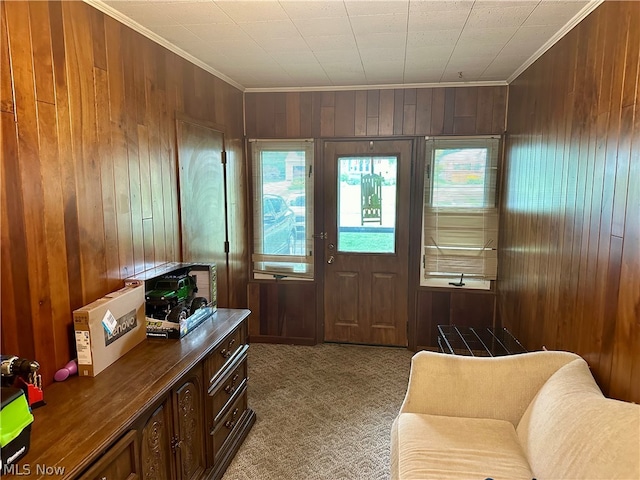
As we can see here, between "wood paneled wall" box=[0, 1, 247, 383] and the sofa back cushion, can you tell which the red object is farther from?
the sofa back cushion

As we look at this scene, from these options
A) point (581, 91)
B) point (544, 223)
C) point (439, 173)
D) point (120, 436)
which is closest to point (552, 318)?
point (544, 223)

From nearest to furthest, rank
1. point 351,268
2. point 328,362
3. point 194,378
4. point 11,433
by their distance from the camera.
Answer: point 11,433 → point 194,378 → point 328,362 → point 351,268

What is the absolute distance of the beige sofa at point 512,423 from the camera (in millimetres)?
1387

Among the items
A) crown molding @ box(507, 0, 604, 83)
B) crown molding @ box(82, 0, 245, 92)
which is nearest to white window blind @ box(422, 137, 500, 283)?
crown molding @ box(507, 0, 604, 83)

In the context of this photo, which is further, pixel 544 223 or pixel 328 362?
pixel 328 362

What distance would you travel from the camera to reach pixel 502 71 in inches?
129

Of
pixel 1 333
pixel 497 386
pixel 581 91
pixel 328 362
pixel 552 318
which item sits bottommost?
pixel 328 362

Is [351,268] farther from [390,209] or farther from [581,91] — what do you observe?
[581,91]

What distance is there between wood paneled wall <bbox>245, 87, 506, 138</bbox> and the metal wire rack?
174 centimetres

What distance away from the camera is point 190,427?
2.00 metres

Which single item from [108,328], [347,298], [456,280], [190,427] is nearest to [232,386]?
[190,427]

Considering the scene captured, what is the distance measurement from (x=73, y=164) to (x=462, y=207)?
3.04m

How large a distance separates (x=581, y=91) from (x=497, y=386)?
4.98 feet

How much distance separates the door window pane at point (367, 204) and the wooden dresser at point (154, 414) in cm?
Result: 170
